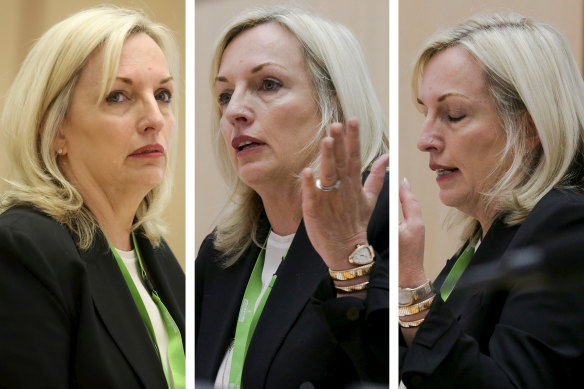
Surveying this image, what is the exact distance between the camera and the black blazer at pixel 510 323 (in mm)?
2492

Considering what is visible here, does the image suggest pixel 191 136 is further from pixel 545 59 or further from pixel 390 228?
pixel 545 59

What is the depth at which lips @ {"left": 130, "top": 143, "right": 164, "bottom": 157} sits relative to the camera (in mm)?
2887

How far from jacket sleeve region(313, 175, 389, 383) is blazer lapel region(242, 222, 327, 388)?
0.25ft

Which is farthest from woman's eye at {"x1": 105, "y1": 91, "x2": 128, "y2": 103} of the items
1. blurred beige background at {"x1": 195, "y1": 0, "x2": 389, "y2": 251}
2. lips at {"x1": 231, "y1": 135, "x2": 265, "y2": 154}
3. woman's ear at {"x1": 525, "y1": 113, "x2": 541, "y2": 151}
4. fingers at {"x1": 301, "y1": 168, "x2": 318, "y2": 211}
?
woman's ear at {"x1": 525, "y1": 113, "x2": 541, "y2": 151}

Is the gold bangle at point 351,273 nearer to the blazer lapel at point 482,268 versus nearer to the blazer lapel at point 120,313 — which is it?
the blazer lapel at point 482,268

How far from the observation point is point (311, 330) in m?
2.71

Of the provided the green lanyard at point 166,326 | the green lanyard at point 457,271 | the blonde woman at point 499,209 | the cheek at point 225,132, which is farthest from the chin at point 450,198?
the green lanyard at point 166,326

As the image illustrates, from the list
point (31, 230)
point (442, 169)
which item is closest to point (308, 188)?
point (442, 169)

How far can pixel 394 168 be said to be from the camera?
2777 millimetres

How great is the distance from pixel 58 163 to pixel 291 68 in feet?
2.84

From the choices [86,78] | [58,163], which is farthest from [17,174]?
[86,78]

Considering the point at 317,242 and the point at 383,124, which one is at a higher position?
the point at 383,124

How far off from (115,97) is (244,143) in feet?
1.56

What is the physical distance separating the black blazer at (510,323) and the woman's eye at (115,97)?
4.11 feet
